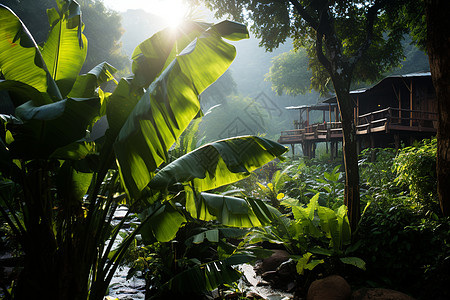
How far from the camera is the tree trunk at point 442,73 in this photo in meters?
3.89

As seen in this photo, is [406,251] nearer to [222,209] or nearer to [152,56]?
[222,209]

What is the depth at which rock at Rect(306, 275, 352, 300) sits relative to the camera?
3.98m

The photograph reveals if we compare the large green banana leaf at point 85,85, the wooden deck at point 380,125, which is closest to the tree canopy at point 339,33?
the wooden deck at point 380,125

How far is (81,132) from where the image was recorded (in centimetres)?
229

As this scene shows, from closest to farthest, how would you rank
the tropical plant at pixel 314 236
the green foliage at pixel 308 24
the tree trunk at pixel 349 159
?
the tropical plant at pixel 314 236 → the tree trunk at pixel 349 159 → the green foliage at pixel 308 24

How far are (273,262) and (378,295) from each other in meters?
2.37

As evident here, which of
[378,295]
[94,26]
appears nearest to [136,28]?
[94,26]

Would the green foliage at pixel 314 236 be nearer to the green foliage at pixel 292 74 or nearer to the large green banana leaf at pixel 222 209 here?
the large green banana leaf at pixel 222 209

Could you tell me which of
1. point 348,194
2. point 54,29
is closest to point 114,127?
point 54,29

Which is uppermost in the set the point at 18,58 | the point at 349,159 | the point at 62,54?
the point at 62,54

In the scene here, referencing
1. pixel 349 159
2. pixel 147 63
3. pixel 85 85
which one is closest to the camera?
pixel 147 63

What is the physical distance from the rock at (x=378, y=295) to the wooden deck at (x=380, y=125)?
11.4 metres

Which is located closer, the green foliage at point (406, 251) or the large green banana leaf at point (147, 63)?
the large green banana leaf at point (147, 63)

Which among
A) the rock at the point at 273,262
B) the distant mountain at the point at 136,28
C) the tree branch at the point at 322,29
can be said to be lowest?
the rock at the point at 273,262
